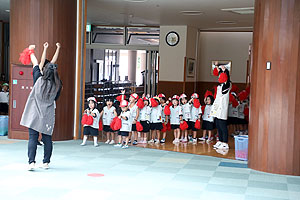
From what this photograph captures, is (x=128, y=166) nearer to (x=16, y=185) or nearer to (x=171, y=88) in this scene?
(x=16, y=185)

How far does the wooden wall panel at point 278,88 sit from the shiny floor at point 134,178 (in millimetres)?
357

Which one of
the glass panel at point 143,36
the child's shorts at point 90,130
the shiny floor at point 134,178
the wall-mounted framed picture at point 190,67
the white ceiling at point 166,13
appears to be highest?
the white ceiling at point 166,13

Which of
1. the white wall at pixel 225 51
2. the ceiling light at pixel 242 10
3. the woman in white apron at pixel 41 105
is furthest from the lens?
the white wall at pixel 225 51

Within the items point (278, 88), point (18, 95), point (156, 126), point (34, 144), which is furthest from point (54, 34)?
point (278, 88)

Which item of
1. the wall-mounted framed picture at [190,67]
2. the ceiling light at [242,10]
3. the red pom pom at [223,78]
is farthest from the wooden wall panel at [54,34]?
the wall-mounted framed picture at [190,67]

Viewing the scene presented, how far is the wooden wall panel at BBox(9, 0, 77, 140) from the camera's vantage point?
9.30 meters

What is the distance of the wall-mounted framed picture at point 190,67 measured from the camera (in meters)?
16.1

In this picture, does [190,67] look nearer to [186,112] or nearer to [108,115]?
[186,112]

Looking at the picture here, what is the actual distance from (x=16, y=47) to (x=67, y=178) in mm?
4450

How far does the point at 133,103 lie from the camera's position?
30.5 feet

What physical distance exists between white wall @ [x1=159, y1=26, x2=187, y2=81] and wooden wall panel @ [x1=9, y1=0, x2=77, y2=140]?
21.7 ft

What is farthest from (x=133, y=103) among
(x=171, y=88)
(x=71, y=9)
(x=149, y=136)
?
(x=171, y=88)

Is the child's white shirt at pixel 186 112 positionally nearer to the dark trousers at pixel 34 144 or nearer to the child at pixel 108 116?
the child at pixel 108 116

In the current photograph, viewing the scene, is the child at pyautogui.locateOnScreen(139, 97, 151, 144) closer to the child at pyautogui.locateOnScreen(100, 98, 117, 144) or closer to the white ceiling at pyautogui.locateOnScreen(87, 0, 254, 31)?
the child at pyautogui.locateOnScreen(100, 98, 117, 144)
